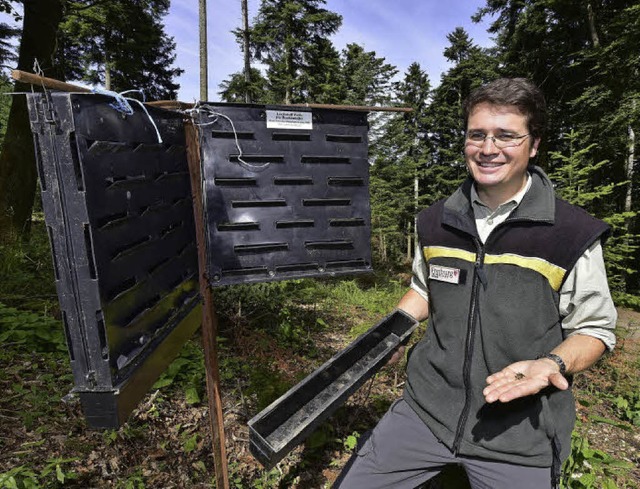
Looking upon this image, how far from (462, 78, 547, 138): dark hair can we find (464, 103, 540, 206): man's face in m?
0.03

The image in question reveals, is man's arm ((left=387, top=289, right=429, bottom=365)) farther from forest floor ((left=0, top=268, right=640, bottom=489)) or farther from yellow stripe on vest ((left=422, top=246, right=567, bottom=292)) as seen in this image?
forest floor ((left=0, top=268, right=640, bottom=489))

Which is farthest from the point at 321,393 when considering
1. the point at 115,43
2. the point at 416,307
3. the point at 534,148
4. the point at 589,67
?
the point at 115,43

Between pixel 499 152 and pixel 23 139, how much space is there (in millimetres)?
8047

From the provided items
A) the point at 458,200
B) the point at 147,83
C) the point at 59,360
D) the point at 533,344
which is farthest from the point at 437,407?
the point at 147,83

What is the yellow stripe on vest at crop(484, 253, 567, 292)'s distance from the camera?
1.70m

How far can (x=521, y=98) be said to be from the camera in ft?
5.93

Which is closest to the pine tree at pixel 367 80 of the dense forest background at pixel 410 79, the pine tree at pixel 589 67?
the dense forest background at pixel 410 79

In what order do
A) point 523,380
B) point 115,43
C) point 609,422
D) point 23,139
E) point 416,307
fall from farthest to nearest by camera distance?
point 115,43
point 23,139
point 609,422
point 416,307
point 523,380

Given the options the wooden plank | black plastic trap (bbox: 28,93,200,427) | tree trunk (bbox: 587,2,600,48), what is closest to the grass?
black plastic trap (bbox: 28,93,200,427)

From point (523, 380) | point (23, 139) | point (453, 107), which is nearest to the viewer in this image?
point (523, 380)

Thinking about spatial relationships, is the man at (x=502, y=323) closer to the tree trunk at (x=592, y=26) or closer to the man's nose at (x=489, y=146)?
the man's nose at (x=489, y=146)

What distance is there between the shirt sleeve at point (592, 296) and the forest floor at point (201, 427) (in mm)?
1522

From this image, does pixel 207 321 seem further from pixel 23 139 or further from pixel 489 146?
pixel 23 139

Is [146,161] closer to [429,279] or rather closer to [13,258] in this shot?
[429,279]
